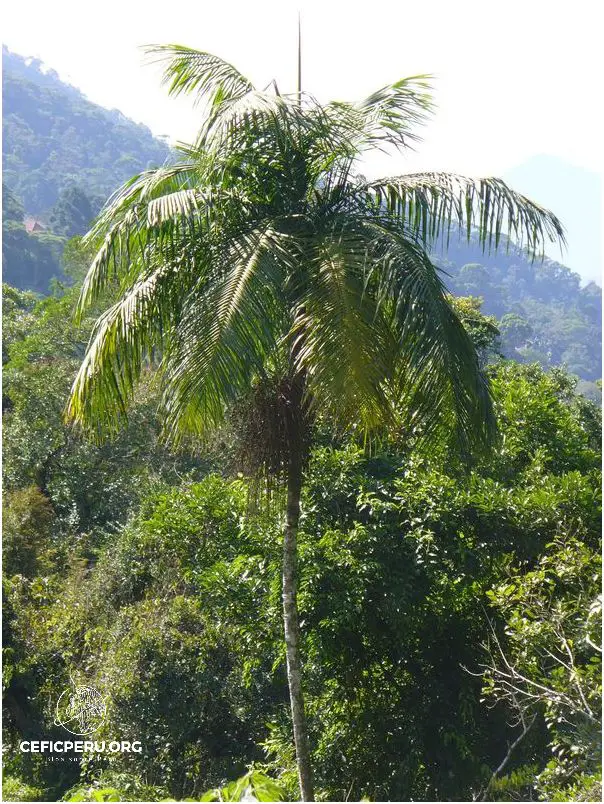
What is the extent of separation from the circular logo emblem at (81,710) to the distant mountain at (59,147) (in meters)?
63.6

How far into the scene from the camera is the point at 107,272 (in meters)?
5.17

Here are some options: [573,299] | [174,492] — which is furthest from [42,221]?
[174,492]

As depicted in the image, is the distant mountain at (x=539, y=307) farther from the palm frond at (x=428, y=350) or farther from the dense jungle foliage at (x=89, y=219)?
the palm frond at (x=428, y=350)

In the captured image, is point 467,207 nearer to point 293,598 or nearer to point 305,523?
point 293,598

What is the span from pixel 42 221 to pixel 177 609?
66633 millimetres

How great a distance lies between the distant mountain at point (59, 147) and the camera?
78000 mm

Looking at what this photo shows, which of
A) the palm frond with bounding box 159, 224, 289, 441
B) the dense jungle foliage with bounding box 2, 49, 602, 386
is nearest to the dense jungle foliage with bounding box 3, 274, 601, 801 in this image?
the palm frond with bounding box 159, 224, 289, 441

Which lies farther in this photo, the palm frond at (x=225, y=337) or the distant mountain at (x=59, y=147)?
the distant mountain at (x=59, y=147)

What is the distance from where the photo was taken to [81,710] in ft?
28.6

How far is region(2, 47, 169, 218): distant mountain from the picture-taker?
78000mm

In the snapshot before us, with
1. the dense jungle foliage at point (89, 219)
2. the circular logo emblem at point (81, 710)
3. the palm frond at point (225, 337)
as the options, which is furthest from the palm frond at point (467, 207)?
the dense jungle foliage at point (89, 219)

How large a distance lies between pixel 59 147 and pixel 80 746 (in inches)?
3616

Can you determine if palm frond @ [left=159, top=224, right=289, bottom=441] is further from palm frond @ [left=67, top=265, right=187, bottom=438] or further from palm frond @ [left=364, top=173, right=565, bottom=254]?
palm frond @ [left=364, top=173, right=565, bottom=254]

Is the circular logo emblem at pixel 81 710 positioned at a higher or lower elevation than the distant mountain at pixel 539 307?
lower
